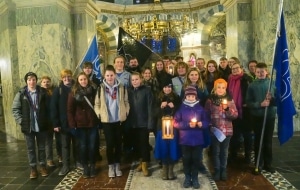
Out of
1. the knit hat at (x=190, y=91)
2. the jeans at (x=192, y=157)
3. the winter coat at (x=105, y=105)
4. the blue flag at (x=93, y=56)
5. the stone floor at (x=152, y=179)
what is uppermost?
the blue flag at (x=93, y=56)

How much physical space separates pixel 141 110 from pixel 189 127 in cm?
91

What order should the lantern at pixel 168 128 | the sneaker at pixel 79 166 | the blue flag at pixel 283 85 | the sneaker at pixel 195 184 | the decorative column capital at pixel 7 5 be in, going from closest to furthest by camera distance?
the lantern at pixel 168 128 → the sneaker at pixel 195 184 → the blue flag at pixel 283 85 → the sneaker at pixel 79 166 → the decorative column capital at pixel 7 5

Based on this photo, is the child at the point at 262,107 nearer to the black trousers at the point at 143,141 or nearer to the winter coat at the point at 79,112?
the black trousers at the point at 143,141

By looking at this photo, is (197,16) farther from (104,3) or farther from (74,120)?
(74,120)

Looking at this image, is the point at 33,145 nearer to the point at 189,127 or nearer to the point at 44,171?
the point at 44,171

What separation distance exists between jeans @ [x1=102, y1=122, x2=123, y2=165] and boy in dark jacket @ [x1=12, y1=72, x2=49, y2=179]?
1060 millimetres

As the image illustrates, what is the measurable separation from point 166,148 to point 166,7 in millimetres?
14347

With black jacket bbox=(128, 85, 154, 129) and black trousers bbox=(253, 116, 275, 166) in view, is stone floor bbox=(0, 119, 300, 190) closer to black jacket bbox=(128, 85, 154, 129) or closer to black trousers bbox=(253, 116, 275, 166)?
black trousers bbox=(253, 116, 275, 166)

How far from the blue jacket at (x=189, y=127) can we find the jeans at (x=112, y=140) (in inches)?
41.8

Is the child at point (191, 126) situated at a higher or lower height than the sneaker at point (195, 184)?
higher

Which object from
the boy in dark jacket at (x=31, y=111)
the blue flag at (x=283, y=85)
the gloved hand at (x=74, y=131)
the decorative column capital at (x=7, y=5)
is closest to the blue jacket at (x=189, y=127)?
the blue flag at (x=283, y=85)

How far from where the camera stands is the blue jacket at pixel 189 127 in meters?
4.27

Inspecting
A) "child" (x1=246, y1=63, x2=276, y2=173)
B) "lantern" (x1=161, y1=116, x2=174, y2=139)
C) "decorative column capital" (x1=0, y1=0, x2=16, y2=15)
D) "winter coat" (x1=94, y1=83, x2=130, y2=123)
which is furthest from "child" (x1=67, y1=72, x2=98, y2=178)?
"decorative column capital" (x1=0, y1=0, x2=16, y2=15)

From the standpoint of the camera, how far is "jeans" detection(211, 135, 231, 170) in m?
4.61
